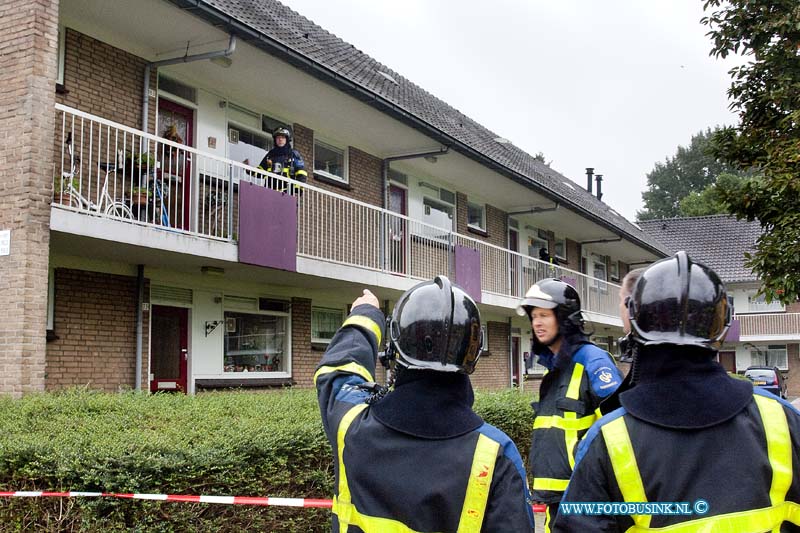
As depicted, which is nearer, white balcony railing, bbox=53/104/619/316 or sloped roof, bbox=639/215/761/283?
white balcony railing, bbox=53/104/619/316

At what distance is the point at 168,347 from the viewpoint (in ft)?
37.9

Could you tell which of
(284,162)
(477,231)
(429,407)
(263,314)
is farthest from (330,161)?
(429,407)

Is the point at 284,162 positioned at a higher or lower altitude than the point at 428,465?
higher

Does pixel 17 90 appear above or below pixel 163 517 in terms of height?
above

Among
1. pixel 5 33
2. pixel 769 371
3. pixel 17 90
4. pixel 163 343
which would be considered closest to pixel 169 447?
pixel 17 90

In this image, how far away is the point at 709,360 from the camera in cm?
202

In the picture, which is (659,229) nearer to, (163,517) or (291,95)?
(291,95)

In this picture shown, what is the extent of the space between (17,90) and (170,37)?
98.3 inches

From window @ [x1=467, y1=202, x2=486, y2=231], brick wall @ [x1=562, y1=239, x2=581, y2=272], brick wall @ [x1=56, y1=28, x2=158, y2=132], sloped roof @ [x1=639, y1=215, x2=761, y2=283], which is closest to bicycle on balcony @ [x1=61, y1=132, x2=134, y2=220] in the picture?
brick wall @ [x1=56, y1=28, x2=158, y2=132]

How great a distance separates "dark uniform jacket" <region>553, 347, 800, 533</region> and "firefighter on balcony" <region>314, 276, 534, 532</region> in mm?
207

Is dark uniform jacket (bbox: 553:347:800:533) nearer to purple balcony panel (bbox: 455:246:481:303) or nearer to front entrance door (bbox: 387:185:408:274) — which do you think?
front entrance door (bbox: 387:185:408:274)

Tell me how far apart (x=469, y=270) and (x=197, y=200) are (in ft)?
25.9

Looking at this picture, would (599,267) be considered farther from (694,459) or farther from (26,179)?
(694,459)

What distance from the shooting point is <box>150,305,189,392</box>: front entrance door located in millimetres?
11289
